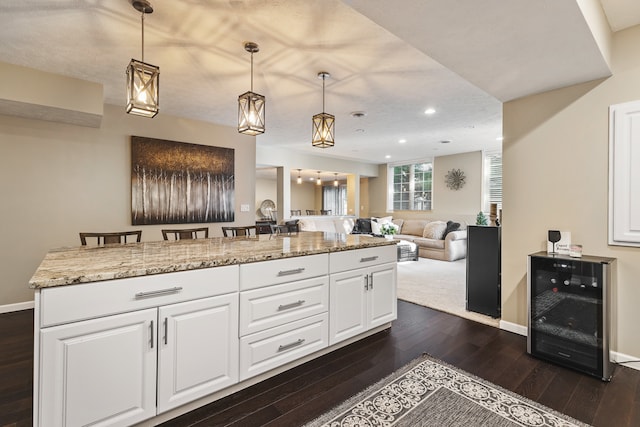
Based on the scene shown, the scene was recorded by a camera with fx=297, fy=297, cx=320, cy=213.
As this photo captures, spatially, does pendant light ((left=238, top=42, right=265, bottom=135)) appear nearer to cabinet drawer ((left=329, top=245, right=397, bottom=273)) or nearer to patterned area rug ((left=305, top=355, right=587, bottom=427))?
cabinet drawer ((left=329, top=245, right=397, bottom=273))

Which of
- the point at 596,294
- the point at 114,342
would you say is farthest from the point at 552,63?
the point at 114,342

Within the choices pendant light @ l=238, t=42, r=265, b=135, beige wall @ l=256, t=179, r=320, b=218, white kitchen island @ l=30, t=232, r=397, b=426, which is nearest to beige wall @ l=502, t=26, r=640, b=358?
white kitchen island @ l=30, t=232, r=397, b=426

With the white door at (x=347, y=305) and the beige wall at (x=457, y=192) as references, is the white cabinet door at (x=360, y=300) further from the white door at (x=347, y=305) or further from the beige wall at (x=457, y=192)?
the beige wall at (x=457, y=192)

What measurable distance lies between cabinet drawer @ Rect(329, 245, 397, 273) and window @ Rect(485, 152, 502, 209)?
564cm

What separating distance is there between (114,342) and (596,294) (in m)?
3.07

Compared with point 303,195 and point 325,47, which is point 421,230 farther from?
point 303,195

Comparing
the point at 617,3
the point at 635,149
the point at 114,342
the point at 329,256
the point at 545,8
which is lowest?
the point at 114,342

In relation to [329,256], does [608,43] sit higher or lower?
higher

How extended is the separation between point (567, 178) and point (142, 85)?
134 inches

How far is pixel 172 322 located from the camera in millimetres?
1604

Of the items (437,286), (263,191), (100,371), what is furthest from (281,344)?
(263,191)

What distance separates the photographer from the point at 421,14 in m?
1.61

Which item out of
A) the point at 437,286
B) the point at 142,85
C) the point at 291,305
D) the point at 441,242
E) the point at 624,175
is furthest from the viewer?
the point at 441,242

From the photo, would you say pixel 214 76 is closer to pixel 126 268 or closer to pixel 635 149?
pixel 126 268
